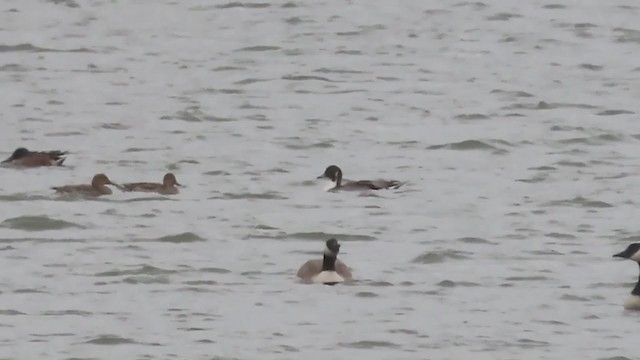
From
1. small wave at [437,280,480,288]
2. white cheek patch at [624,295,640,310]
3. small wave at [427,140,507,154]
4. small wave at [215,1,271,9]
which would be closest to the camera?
white cheek patch at [624,295,640,310]

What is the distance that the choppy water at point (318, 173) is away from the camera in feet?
50.4

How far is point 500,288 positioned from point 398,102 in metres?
11.2

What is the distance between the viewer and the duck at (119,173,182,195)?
20.8 metres

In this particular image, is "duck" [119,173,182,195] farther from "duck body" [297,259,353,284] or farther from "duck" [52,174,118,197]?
"duck body" [297,259,353,284]

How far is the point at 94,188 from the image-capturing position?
20.8m

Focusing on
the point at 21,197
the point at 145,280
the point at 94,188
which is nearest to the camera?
the point at 145,280

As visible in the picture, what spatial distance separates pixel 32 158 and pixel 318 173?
9.47ft

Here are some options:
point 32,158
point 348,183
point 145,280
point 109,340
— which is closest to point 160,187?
point 348,183

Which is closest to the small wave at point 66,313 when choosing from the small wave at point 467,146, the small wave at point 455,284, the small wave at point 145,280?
the small wave at point 145,280

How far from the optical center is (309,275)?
55.0 ft

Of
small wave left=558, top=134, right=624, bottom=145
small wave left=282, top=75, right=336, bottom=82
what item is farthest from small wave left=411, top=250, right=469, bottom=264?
small wave left=282, top=75, right=336, bottom=82

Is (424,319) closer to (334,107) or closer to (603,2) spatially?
(334,107)

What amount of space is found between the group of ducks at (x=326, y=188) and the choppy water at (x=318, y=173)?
4.5 inches

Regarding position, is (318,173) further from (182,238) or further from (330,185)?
(182,238)
